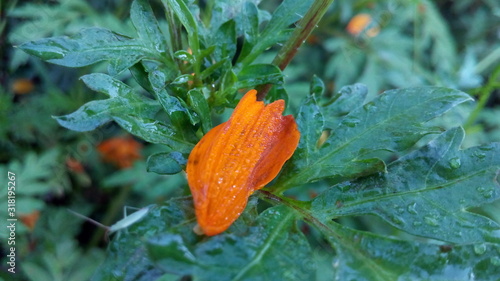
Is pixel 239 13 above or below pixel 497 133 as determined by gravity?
above

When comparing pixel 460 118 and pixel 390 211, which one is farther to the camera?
pixel 460 118

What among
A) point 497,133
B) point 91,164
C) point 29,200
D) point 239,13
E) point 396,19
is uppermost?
point 239,13

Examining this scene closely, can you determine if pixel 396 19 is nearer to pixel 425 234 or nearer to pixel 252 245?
pixel 425 234

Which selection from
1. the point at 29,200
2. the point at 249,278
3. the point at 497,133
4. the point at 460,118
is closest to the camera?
the point at 249,278

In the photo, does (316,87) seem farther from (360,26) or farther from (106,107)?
(360,26)

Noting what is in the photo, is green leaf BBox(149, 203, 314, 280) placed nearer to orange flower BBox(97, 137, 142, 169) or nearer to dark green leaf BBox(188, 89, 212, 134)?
dark green leaf BBox(188, 89, 212, 134)

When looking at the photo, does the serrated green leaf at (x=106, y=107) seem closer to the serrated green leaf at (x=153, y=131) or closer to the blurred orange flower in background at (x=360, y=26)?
the serrated green leaf at (x=153, y=131)

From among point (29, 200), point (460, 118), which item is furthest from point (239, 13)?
point (460, 118)
